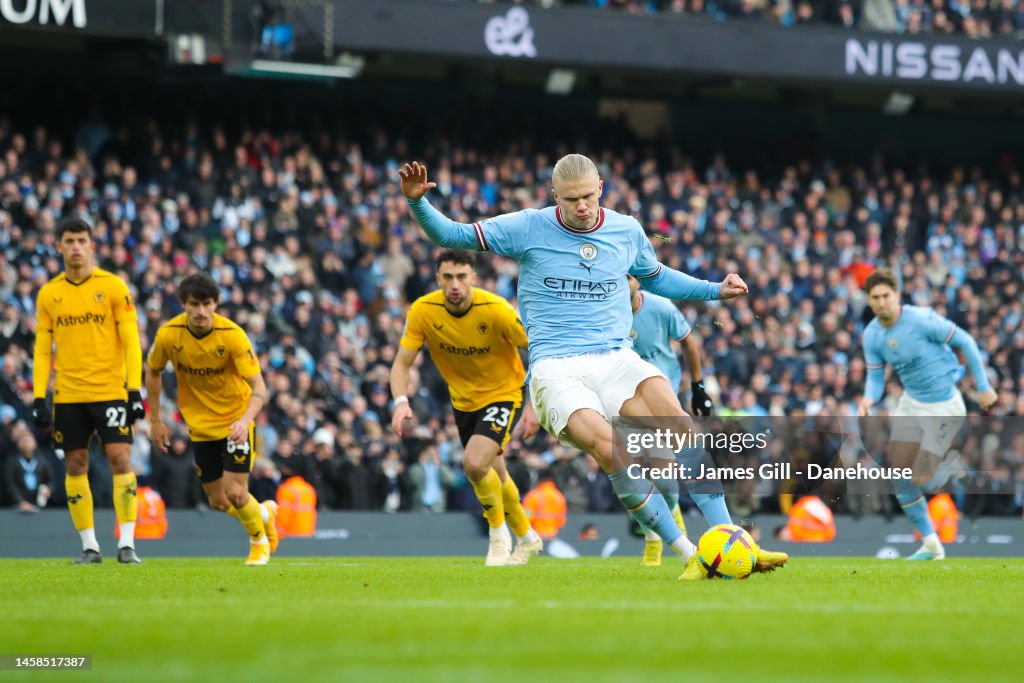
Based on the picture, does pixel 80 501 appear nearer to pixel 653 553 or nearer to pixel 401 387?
pixel 401 387

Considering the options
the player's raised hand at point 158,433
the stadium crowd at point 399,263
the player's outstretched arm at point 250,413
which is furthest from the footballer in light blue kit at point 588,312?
the stadium crowd at point 399,263

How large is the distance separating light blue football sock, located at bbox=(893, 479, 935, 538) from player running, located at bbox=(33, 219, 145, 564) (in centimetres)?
660

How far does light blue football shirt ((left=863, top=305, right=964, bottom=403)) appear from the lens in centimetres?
1427

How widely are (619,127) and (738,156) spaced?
3.40 meters

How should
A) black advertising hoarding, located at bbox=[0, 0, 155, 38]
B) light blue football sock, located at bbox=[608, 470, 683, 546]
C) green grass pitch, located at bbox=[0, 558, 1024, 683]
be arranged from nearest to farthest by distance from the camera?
green grass pitch, located at bbox=[0, 558, 1024, 683], light blue football sock, located at bbox=[608, 470, 683, 546], black advertising hoarding, located at bbox=[0, 0, 155, 38]

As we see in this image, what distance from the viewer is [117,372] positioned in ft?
42.0

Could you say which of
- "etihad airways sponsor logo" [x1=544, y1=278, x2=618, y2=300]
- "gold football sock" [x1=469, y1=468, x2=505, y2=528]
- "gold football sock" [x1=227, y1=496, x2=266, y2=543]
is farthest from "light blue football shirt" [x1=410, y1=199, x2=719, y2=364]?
"gold football sock" [x1=227, y1=496, x2=266, y2=543]

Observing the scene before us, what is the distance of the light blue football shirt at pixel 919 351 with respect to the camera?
14266mm

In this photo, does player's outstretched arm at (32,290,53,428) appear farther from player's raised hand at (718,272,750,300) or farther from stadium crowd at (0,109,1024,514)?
player's raised hand at (718,272,750,300)

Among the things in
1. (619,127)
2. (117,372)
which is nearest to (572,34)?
(619,127)

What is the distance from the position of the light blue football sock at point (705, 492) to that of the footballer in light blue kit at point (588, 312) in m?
0.01

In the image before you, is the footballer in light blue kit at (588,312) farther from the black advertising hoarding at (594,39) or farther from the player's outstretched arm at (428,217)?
the black advertising hoarding at (594,39)

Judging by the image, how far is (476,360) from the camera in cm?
1229

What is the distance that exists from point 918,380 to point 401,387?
5235mm
